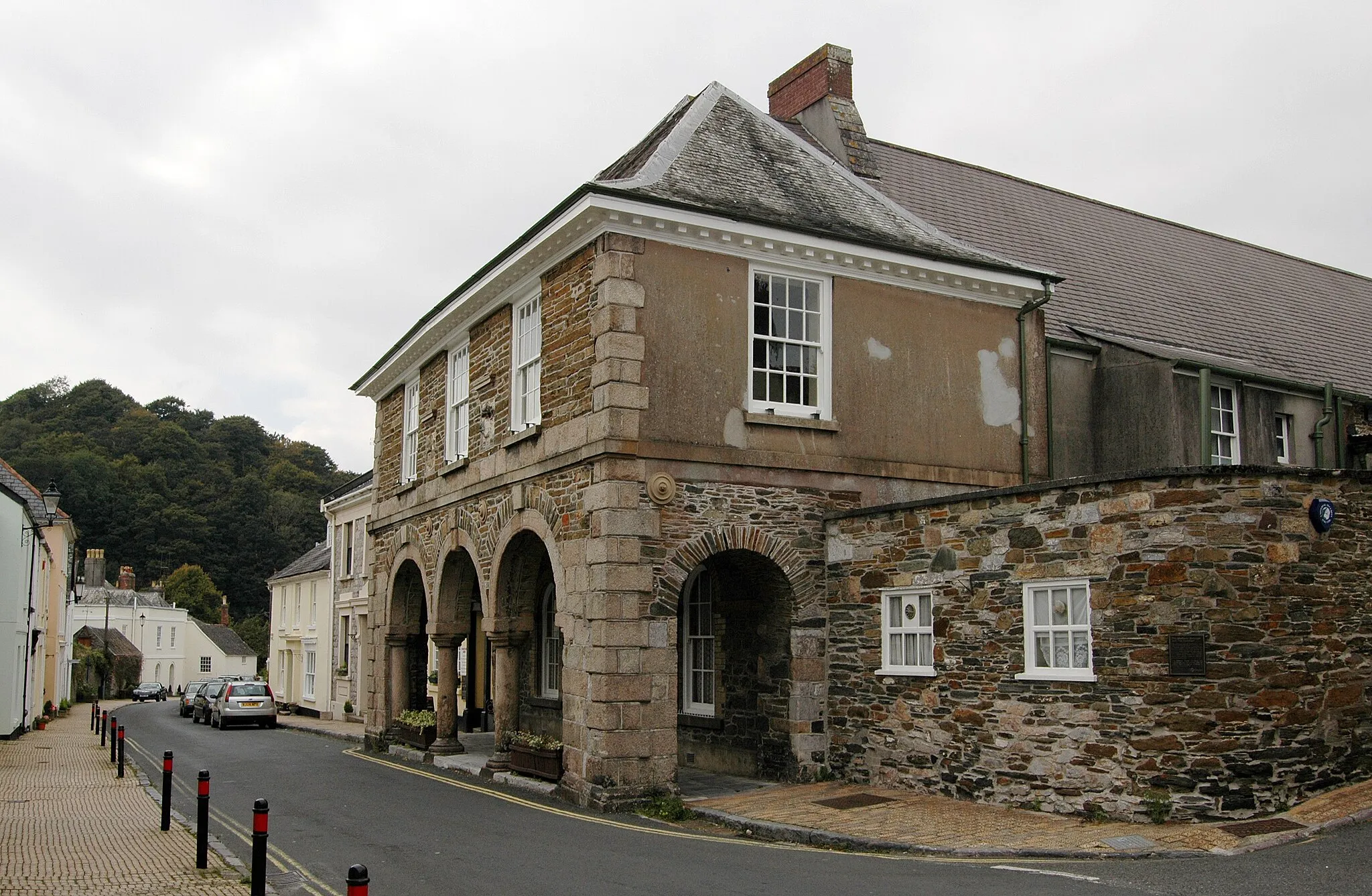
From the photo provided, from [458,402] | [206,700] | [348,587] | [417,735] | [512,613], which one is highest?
[458,402]

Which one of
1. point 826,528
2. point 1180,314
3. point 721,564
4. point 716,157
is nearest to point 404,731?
point 721,564

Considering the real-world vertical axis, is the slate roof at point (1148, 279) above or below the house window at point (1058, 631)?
above

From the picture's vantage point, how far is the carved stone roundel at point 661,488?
14.1m

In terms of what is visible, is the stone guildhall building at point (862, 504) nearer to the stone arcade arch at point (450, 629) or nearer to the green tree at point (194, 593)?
the stone arcade arch at point (450, 629)

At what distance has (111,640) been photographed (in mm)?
77000

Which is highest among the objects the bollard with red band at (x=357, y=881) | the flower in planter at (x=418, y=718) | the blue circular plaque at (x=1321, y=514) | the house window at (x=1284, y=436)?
the house window at (x=1284, y=436)

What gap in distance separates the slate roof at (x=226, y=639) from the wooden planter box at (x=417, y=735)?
69369mm

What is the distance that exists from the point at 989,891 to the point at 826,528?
6825 mm

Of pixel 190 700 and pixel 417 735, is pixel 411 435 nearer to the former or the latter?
pixel 417 735

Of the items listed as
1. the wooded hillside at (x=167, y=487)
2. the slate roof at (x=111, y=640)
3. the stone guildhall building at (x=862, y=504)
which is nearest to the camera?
the stone guildhall building at (x=862, y=504)

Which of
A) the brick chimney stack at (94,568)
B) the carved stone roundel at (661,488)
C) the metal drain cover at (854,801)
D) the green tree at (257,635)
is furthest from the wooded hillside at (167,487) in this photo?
the metal drain cover at (854,801)

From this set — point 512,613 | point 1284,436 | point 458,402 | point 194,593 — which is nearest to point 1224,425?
point 1284,436

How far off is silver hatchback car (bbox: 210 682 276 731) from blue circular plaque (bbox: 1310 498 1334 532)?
30724 millimetres

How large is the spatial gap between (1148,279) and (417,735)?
16654 mm
